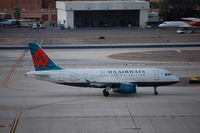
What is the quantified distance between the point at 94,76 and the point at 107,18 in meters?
121

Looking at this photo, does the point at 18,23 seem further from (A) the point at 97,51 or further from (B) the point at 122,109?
(B) the point at 122,109

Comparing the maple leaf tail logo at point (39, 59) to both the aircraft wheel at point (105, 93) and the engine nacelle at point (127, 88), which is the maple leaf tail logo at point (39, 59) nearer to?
the aircraft wheel at point (105, 93)

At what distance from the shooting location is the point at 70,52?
3209 inches

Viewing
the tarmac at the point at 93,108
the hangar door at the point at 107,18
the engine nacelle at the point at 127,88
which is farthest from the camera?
the hangar door at the point at 107,18

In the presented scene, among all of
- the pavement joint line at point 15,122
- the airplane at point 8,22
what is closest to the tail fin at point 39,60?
the pavement joint line at point 15,122

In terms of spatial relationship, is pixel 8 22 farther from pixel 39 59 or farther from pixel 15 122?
pixel 15 122

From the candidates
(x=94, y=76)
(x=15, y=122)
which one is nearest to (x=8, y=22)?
(x=94, y=76)

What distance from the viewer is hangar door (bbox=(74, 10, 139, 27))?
161m

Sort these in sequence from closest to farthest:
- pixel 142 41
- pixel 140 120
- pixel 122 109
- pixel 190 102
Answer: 1. pixel 140 120
2. pixel 122 109
3. pixel 190 102
4. pixel 142 41

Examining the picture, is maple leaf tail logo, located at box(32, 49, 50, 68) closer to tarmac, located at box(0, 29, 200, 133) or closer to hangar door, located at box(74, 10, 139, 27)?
tarmac, located at box(0, 29, 200, 133)

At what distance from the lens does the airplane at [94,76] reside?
43812 millimetres

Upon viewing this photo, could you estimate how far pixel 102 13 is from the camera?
162 metres

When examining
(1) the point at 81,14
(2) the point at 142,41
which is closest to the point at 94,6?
(1) the point at 81,14

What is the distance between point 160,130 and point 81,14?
430 feet
